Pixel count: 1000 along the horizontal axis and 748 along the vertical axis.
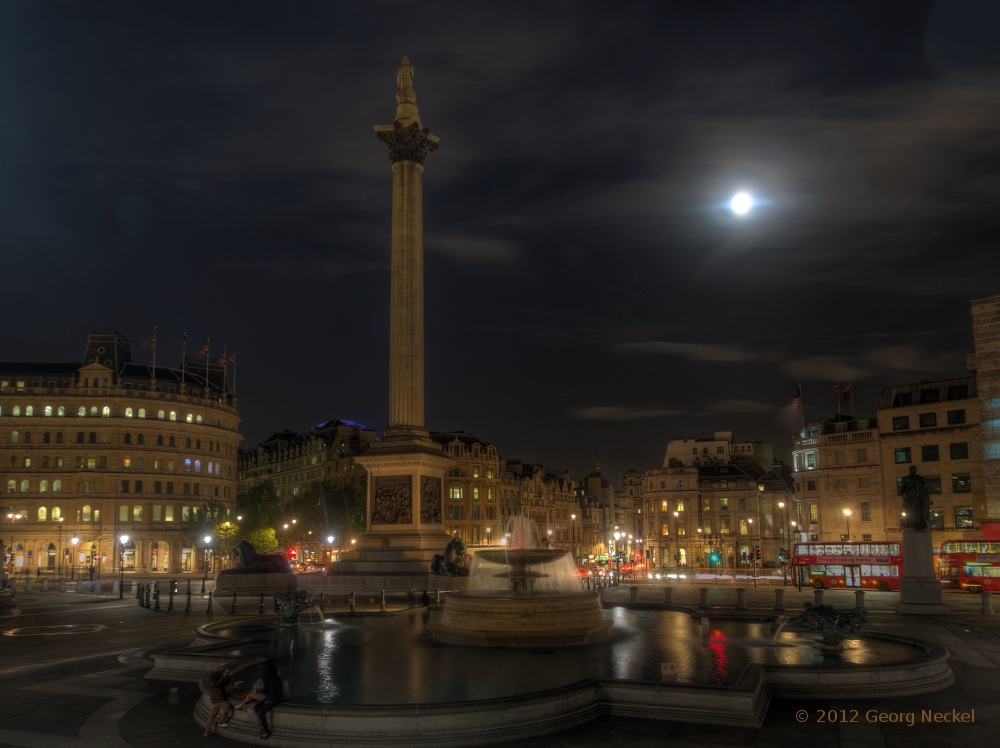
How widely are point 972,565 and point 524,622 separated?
35.6 meters

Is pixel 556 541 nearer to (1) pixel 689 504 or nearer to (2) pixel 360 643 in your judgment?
(1) pixel 689 504

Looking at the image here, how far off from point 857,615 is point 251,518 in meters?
86.3

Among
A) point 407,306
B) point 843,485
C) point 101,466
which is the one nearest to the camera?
point 407,306

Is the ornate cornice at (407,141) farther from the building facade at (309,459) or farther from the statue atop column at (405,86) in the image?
the building facade at (309,459)

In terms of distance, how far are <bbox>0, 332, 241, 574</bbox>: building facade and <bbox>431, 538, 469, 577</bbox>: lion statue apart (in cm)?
5831

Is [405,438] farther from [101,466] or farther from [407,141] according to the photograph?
[101,466]

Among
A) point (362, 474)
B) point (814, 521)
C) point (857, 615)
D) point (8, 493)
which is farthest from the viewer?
point (362, 474)

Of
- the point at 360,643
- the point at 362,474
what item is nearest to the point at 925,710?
the point at 360,643

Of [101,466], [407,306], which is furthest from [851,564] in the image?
[101,466]

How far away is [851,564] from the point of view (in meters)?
47.7

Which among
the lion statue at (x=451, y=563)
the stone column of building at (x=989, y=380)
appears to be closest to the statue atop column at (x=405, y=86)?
the lion statue at (x=451, y=563)

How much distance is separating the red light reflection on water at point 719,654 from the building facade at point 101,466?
252ft

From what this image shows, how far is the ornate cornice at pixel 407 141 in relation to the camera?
1828 inches

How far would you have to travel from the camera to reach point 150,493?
93.0m
